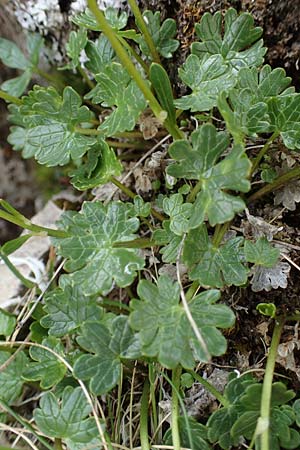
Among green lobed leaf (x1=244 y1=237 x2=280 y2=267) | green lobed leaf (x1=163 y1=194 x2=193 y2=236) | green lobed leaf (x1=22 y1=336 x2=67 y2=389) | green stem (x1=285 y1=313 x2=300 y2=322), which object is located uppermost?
green lobed leaf (x1=163 y1=194 x2=193 y2=236)

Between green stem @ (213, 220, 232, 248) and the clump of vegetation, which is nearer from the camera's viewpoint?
the clump of vegetation

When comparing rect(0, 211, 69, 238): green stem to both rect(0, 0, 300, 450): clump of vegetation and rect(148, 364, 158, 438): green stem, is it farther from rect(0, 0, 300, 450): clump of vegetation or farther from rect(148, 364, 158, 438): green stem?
rect(148, 364, 158, 438): green stem

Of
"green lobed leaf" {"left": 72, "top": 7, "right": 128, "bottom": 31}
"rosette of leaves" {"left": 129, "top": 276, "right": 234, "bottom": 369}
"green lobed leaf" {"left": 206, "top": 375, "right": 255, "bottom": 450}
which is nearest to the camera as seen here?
"rosette of leaves" {"left": 129, "top": 276, "right": 234, "bottom": 369}

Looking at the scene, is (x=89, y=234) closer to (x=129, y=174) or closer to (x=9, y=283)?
(x=129, y=174)

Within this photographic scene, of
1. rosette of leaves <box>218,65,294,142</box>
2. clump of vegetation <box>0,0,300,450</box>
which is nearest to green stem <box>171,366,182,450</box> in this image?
clump of vegetation <box>0,0,300,450</box>

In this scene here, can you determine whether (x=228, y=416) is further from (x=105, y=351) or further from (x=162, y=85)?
(x=162, y=85)

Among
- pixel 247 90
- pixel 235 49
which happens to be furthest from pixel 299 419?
pixel 235 49
